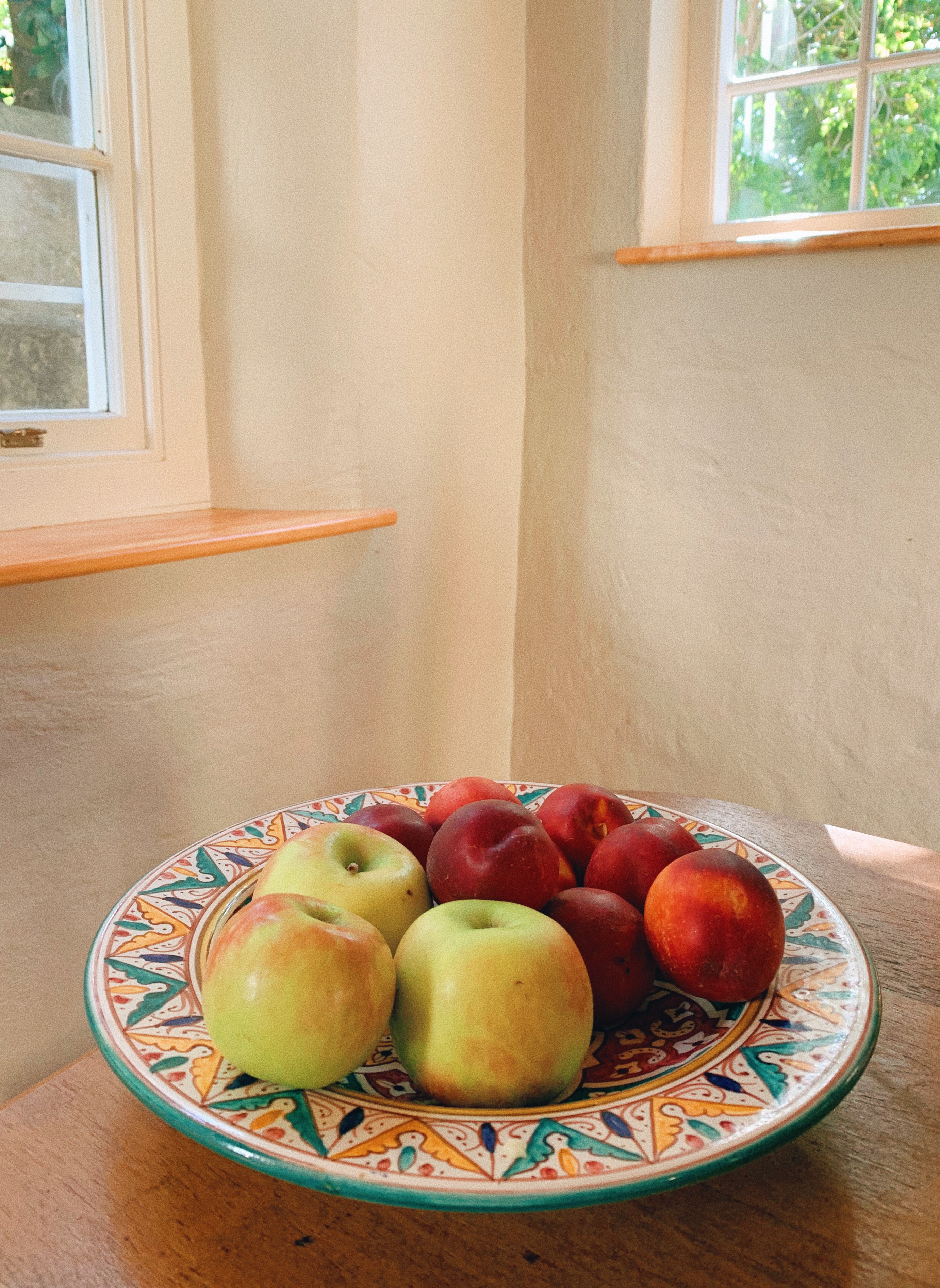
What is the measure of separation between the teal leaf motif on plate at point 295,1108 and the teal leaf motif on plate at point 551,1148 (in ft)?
0.29

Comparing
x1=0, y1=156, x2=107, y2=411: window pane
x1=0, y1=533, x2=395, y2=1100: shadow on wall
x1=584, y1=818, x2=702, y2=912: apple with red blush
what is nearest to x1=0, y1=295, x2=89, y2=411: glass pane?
x1=0, y1=156, x2=107, y2=411: window pane

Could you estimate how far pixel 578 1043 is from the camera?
0.56m

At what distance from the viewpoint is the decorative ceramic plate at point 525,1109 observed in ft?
1.53

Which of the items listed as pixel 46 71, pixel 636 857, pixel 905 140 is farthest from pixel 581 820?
pixel 905 140

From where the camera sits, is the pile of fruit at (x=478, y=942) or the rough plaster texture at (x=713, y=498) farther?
the rough plaster texture at (x=713, y=498)

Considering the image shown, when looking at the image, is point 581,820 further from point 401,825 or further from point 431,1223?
point 431,1223

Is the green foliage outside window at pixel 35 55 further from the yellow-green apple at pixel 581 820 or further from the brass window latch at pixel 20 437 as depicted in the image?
the yellow-green apple at pixel 581 820

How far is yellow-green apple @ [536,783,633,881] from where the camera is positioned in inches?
30.5

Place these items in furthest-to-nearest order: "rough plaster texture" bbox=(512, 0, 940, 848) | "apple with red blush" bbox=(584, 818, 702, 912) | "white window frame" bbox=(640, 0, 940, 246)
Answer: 1. "white window frame" bbox=(640, 0, 940, 246)
2. "rough plaster texture" bbox=(512, 0, 940, 848)
3. "apple with red blush" bbox=(584, 818, 702, 912)

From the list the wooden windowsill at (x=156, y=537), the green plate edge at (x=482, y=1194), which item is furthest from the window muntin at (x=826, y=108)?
the green plate edge at (x=482, y=1194)

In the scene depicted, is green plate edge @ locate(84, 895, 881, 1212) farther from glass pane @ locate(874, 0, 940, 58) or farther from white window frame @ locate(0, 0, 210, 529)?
glass pane @ locate(874, 0, 940, 58)

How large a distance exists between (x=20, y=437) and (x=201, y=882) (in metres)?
0.84

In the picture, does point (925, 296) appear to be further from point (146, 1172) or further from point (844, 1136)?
point (146, 1172)

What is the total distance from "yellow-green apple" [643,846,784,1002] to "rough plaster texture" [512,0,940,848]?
1.08 m
